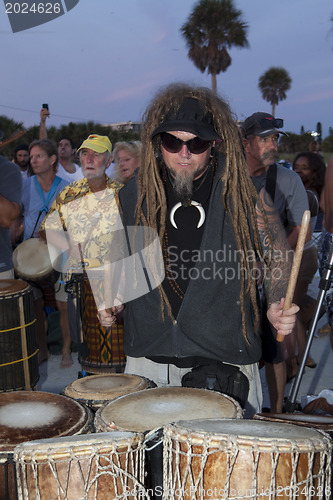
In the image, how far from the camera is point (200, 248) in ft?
7.54

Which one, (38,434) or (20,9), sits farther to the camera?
(20,9)

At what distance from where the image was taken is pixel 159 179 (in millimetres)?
2461

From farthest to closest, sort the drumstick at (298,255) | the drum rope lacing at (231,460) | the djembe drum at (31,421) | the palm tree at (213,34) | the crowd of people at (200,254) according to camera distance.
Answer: the palm tree at (213,34)
the crowd of people at (200,254)
the drumstick at (298,255)
the djembe drum at (31,421)
the drum rope lacing at (231,460)

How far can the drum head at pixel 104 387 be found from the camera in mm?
2336

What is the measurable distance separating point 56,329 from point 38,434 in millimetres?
4032

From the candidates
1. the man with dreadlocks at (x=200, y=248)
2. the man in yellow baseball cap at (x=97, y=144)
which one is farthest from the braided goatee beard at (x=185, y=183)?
the man in yellow baseball cap at (x=97, y=144)

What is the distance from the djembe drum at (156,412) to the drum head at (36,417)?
0.35 feet

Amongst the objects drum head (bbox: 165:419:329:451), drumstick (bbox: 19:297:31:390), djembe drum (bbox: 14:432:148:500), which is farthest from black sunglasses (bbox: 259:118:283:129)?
djembe drum (bbox: 14:432:148:500)

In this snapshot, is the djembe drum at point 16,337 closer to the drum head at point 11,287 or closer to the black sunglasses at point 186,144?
the drum head at point 11,287

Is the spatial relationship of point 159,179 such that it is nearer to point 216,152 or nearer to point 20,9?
point 216,152

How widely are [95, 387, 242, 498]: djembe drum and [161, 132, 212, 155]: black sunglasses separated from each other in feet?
3.54

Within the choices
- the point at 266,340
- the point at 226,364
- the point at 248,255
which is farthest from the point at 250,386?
the point at 266,340

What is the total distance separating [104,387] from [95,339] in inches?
77.0

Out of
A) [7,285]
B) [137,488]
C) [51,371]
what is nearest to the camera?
[137,488]
